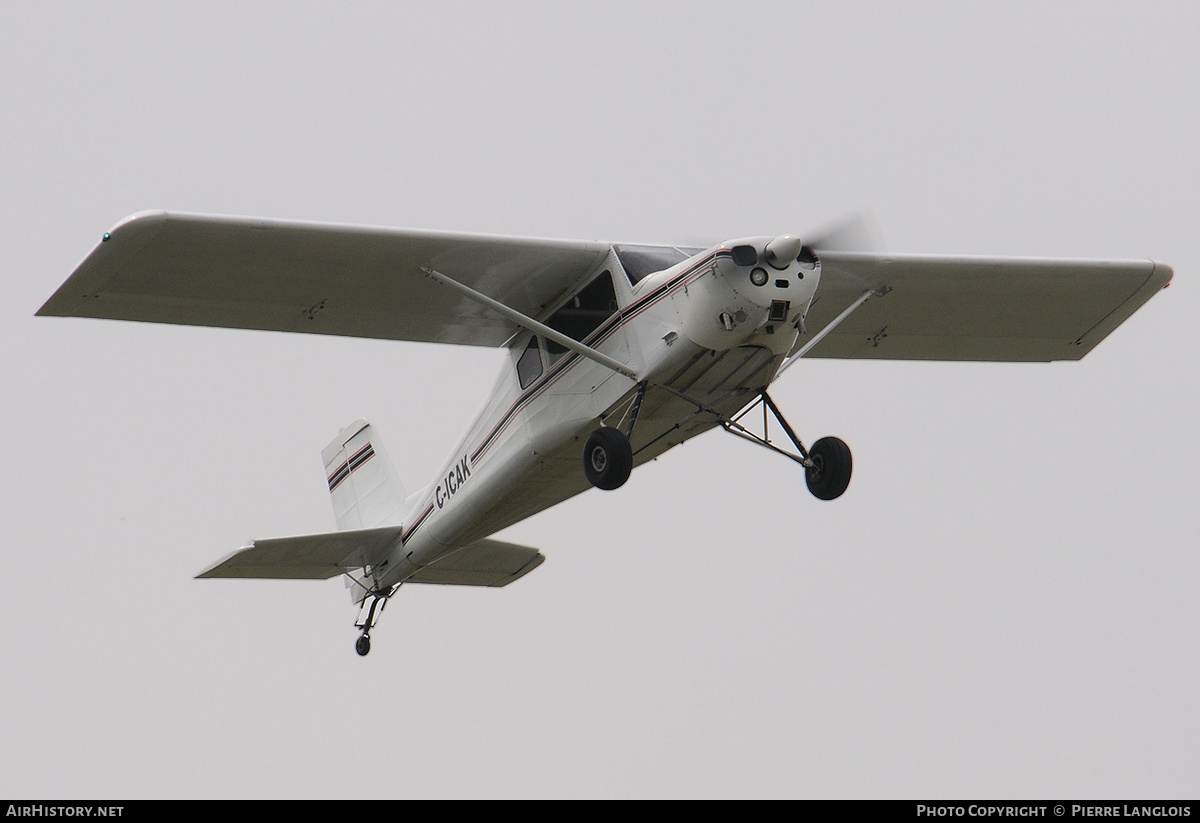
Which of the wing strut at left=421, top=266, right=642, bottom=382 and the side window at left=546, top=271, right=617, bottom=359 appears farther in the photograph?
the side window at left=546, top=271, right=617, bottom=359

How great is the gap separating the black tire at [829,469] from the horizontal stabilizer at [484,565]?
4.52 metres

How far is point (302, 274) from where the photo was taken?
1389 centimetres

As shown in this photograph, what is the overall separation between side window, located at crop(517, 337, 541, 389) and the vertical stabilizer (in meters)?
3.51

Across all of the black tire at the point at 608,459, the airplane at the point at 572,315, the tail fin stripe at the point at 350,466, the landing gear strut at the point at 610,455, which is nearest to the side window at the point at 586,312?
the airplane at the point at 572,315

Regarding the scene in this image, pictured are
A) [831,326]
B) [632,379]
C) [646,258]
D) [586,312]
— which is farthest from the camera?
[831,326]

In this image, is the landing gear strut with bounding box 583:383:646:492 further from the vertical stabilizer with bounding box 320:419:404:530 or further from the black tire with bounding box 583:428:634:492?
the vertical stabilizer with bounding box 320:419:404:530

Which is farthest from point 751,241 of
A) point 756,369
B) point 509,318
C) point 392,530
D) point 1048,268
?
point 392,530

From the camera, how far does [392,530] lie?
16.9 metres

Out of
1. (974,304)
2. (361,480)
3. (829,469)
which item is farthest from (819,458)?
(361,480)

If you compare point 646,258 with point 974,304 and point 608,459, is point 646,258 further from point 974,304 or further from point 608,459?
point 974,304

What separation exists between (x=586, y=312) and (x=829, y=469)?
2.36 m

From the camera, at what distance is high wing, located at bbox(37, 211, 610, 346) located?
13312 mm

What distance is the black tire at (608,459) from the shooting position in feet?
42.7

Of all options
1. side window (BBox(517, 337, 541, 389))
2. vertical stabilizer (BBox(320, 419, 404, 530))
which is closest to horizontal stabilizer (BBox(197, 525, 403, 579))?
vertical stabilizer (BBox(320, 419, 404, 530))
